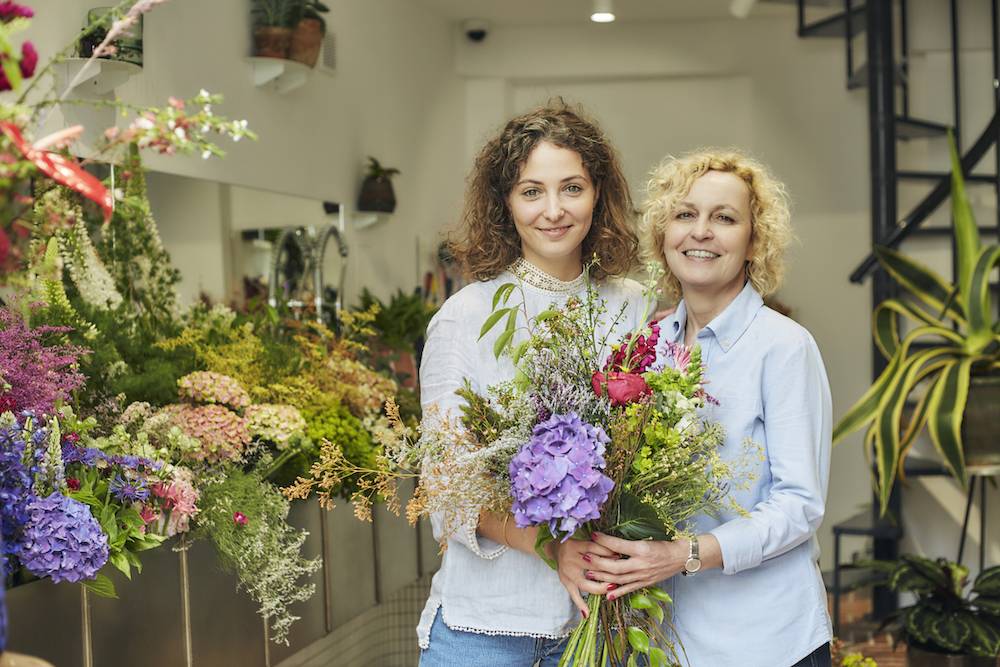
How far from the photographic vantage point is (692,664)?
166 cm

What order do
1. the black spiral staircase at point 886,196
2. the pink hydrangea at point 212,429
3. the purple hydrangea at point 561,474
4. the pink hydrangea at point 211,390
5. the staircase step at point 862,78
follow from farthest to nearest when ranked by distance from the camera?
the staircase step at point 862,78 < the black spiral staircase at point 886,196 < the pink hydrangea at point 211,390 < the pink hydrangea at point 212,429 < the purple hydrangea at point 561,474

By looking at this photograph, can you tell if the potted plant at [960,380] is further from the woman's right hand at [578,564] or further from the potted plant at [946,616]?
the woman's right hand at [578,564]

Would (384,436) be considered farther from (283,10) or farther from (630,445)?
(283,10)

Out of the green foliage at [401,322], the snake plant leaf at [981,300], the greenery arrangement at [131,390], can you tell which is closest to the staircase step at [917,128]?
the snake plant leaf at [981,300]

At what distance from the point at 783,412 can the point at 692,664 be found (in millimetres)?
420

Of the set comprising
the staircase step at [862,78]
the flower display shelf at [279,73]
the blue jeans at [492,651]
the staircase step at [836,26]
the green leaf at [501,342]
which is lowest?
the blue jeans at [492,651]

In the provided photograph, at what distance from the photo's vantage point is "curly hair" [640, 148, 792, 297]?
179cm

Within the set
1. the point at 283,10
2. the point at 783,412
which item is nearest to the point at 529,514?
the point at 783,412

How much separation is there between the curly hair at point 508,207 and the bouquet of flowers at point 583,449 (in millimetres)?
367

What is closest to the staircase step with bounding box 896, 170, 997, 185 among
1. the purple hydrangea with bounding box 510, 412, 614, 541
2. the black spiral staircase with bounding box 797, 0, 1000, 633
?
the black spiral staircase with bounding box 797, 0, 1000, 633

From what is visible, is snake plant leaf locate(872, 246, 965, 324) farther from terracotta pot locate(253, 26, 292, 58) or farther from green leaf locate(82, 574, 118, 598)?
green leaf locate(82, 574, 118, 598)

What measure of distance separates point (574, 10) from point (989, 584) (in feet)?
12.3

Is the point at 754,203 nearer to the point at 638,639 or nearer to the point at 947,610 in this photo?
the point at 638,639

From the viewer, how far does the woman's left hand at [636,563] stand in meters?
1.53
